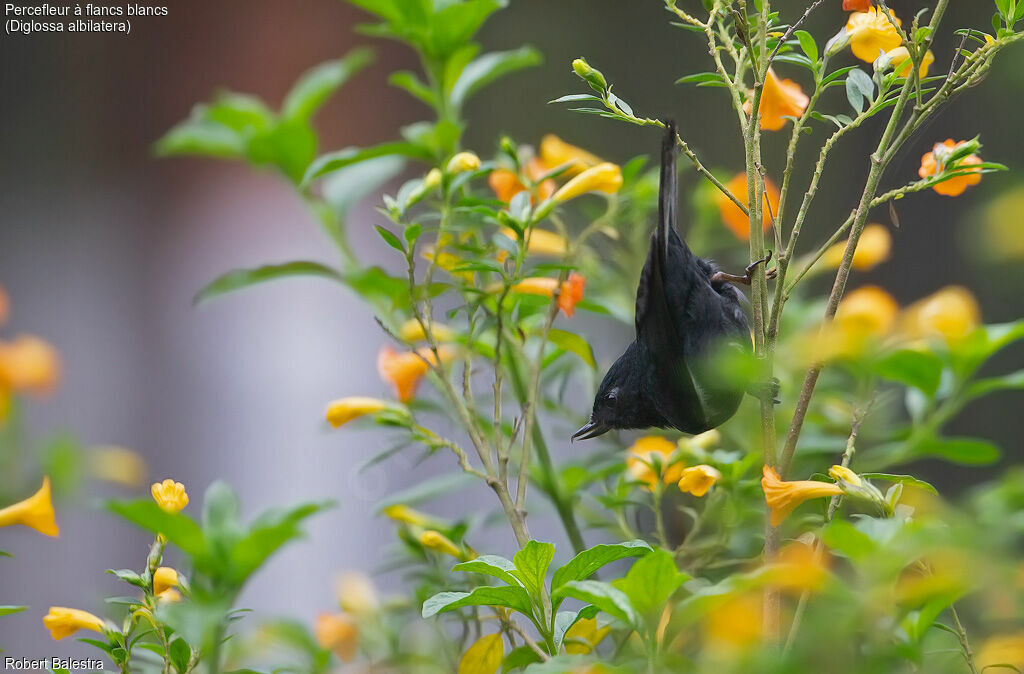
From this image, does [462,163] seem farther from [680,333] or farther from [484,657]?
[484,657]

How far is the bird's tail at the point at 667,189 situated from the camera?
2.13 ft

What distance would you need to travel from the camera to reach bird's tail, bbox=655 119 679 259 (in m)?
0.65

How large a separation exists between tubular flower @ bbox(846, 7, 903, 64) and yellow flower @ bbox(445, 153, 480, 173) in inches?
12.5

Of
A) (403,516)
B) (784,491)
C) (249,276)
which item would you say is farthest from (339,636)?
(784,491)

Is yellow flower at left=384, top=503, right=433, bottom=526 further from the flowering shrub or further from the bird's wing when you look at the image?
the bird's wing

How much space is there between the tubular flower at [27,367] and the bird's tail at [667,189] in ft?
1.61

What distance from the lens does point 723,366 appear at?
0.39 m

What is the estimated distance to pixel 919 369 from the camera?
784 millimetres

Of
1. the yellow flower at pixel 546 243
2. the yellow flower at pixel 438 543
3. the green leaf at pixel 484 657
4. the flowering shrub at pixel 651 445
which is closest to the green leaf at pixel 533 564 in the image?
the flowering shrub at pixel 651 445

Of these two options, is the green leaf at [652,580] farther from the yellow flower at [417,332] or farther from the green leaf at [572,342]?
the yellow flower at [417,332]

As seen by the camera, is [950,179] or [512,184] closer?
[950,179]

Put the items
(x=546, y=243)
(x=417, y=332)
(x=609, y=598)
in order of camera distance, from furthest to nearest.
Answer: (x=546, y=243) → (x=417, y=332) → (x=609, y=598)

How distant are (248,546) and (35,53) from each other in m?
2.07

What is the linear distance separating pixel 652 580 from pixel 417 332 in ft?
1.63
